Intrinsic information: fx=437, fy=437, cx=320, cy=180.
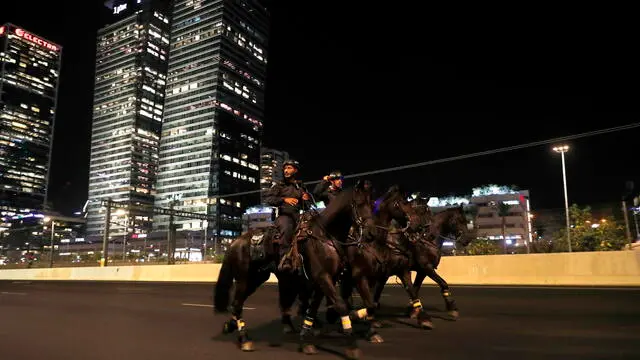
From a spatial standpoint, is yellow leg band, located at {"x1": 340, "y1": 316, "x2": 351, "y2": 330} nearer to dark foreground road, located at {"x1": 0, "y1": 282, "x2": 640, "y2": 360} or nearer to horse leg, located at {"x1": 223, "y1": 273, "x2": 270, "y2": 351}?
dark foreground road, located at {"x1": 0, "y1": 282, "x2": 640, "y2": 360}

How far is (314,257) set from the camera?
6312mm

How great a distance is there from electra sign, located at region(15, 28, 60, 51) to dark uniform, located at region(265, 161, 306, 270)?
200m

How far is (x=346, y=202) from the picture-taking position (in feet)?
21.9

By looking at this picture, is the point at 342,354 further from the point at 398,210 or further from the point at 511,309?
the point at 511,309

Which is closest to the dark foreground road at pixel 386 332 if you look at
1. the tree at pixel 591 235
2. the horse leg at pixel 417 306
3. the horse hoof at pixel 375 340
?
the horse hoof at pixel 375 340

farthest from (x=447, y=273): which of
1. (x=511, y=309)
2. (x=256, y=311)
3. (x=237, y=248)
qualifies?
(x=237, y=248)

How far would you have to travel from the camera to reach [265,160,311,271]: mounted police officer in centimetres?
691

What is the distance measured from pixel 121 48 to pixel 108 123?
117 ft

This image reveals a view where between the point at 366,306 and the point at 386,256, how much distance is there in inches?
53.0

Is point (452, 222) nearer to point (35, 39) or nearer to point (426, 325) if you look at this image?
point (426, 325)

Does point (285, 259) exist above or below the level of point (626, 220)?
below

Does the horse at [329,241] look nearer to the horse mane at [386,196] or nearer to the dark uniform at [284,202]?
the dark uniform at [284,202]

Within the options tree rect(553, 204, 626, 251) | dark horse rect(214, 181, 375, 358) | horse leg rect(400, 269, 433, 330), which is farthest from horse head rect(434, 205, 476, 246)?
tree rect(553, 204, 626, 251)

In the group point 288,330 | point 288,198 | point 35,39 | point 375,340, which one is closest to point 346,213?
point 288,198
